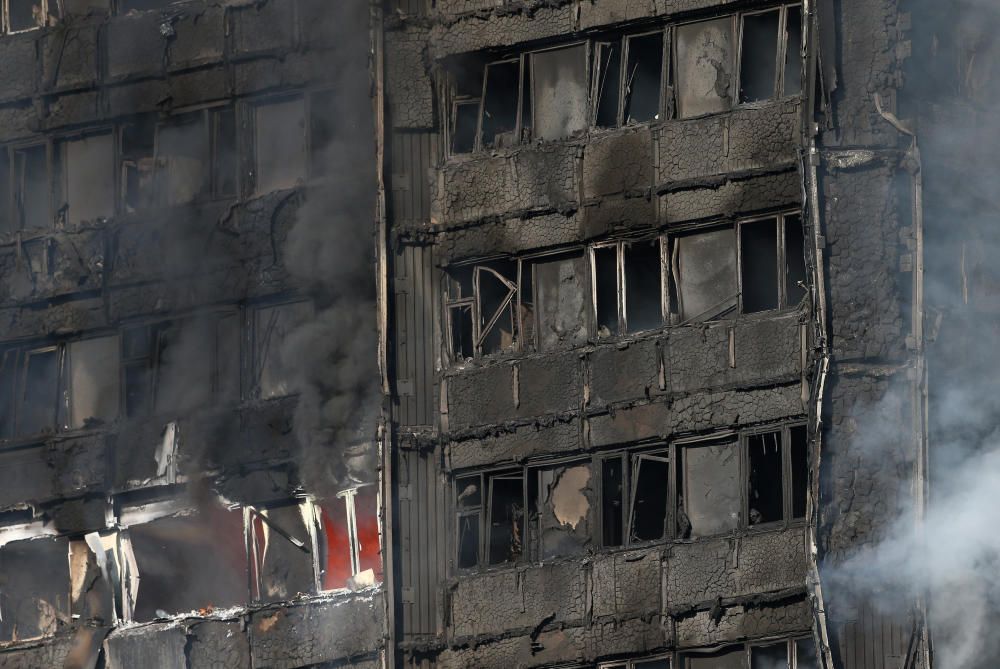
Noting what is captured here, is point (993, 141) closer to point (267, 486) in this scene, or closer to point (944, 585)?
point (944, 585)

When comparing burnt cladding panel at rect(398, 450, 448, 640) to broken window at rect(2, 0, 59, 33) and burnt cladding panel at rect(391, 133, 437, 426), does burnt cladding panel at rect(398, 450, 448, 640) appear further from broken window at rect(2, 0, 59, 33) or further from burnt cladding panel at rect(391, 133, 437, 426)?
broken window at rect(2, 0, 59, 33)

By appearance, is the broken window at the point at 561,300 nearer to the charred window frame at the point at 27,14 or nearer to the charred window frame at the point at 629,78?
the charred window frame at the point at 629,78

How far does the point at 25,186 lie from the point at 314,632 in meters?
7.73

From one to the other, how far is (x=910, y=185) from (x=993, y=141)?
1.10 metres

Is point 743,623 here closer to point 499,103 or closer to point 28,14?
point 499,103

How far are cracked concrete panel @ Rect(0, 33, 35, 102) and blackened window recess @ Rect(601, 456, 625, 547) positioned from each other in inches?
398

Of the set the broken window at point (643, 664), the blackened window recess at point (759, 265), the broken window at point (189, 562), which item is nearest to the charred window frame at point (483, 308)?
the blackened window recess at point (759, 265)

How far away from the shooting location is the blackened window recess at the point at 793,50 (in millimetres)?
23922

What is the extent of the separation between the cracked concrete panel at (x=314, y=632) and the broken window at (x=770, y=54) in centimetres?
767

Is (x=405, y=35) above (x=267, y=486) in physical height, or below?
above

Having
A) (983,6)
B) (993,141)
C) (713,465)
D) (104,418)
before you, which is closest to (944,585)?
(713,465)

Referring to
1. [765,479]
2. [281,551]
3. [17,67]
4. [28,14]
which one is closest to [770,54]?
[765,479]

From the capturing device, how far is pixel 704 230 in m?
24.2

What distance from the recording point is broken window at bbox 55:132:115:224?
93.0 feet
